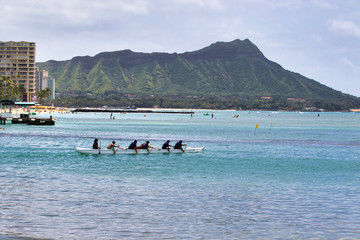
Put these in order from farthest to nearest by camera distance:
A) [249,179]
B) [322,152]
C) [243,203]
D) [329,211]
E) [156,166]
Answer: [322,152] → [156,166] → [249,179] → [243,203] → [329,211]

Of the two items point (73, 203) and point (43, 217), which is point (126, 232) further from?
point (73, 203)

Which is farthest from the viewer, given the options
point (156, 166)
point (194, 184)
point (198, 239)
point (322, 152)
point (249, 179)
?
point (322, 152)

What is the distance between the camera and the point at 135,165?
49.5 m

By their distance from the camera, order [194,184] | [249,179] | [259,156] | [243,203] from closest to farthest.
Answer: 1. [243,203]
2. [194,184]
3. [249,179]
4. [259,156]

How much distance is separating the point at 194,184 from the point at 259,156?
2768cm

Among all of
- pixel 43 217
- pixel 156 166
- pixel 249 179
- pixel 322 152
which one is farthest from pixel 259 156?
pixel 43 217

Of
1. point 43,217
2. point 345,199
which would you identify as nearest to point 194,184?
point 345,199

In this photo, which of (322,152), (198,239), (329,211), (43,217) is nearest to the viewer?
(198,239)

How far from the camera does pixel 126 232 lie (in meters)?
21.7

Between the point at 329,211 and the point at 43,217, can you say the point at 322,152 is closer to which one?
the point at 329,211

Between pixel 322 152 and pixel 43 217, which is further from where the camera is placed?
pixel 322 152

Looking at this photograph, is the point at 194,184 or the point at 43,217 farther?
the point at 194,184

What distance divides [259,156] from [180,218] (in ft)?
130

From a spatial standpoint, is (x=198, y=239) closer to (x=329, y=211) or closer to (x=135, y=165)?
(x=329, y=211)
